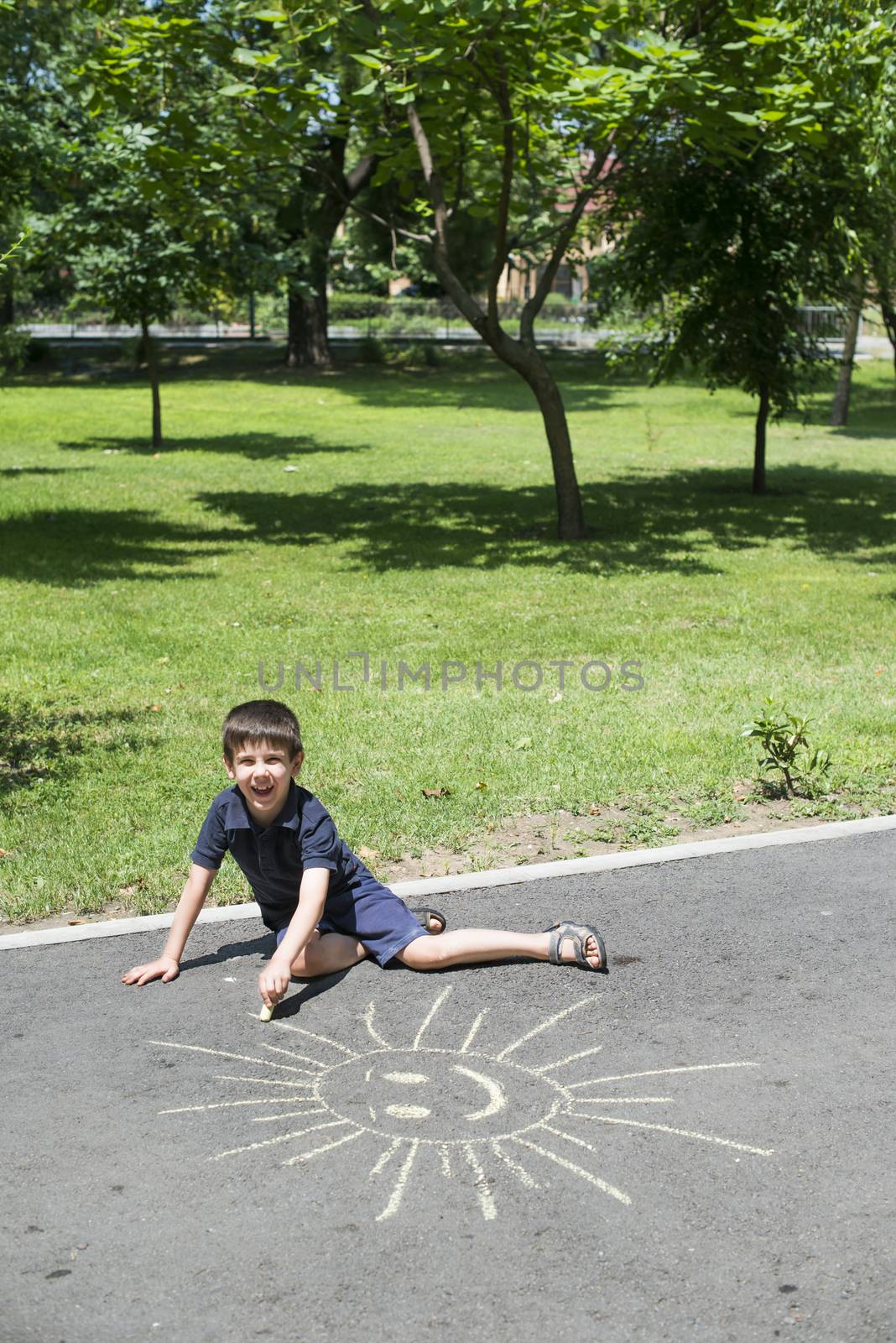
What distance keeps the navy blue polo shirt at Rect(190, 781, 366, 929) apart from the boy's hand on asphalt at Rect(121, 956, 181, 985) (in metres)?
0.38

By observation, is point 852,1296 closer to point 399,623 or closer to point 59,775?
point 59,775

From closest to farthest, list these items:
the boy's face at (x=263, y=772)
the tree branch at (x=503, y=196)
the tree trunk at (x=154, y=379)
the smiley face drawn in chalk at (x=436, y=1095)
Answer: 1. the smiley face drawn in chalk at (x=436, y=1095)
2. the boy's face at (x=263, y=772)
3. the tree branch at (x=503, y=196)
4. the tree trunk at (x=154, y=379)

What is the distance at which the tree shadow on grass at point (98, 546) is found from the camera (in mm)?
13508

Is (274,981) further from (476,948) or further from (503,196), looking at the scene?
(503,196)

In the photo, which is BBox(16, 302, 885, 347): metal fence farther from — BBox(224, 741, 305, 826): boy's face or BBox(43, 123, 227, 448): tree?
BBox(224, 741, 305, 826): boy's face

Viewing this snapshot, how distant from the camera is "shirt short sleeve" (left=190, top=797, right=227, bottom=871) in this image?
16.2 feet

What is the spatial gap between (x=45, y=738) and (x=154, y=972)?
3316 millimetres

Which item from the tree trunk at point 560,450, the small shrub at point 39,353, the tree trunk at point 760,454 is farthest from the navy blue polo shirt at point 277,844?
the small shrub at point 39,353

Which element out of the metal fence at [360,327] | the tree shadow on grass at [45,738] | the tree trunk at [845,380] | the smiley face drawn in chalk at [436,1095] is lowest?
the tree shadow on grass at [45,738]

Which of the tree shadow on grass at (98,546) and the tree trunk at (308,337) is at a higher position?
the tree trunk at (308,337)

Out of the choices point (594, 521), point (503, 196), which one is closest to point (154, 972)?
point (503, 196)

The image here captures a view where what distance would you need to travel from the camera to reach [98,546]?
49.7 ft

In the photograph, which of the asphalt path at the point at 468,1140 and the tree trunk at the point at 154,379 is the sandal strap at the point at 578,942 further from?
the tree trunk at the point at 154,379

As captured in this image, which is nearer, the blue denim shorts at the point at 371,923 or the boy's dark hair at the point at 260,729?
the boy's dark hair at the point at 260,729
